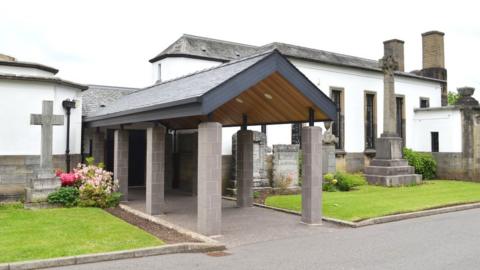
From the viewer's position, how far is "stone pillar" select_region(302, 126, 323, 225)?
10938mm

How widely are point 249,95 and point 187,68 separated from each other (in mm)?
11993

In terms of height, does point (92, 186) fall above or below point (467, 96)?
below

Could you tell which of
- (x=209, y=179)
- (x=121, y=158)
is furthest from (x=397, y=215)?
(x=121, y=158)

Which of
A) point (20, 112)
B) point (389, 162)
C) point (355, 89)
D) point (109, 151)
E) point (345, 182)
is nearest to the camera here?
point (20, 112)

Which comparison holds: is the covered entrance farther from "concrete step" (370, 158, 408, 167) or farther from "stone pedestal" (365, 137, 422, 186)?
"concrete step" (370, 158, 408, 167)

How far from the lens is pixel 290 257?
7824 millimetres

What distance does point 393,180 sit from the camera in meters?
20.5

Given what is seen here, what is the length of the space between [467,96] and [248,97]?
19.1 m

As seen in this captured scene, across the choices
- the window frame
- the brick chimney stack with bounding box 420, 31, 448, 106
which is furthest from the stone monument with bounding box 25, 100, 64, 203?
the brick chimney stack with bounding box 420, 31, 448, 106

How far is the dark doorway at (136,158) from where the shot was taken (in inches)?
800

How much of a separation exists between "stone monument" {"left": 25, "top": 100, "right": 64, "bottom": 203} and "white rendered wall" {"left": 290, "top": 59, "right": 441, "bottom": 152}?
1299 cm

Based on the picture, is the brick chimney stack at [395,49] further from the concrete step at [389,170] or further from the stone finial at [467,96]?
the concrete step at [389,170]

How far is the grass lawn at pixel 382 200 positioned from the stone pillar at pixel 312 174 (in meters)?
1.24

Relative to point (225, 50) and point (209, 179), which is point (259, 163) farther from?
point (225, 50)
